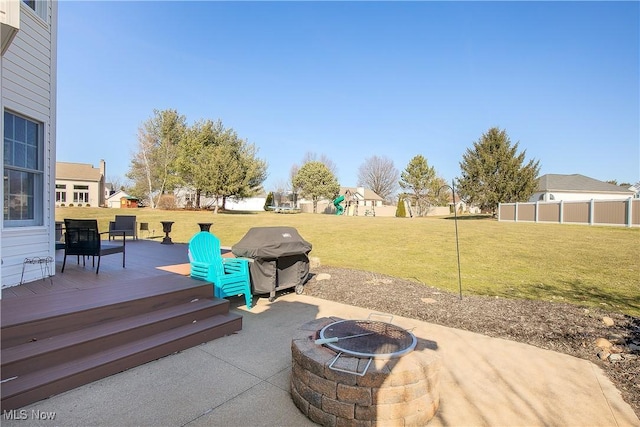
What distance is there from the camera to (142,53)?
11.8m

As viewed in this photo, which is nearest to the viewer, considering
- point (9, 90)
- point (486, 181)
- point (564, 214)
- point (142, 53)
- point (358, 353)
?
point (358, 353)

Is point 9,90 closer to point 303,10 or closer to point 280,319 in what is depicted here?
point 280,319

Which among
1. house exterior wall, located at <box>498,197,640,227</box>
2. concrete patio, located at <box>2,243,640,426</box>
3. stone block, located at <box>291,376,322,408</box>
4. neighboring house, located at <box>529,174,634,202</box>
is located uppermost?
neighboring house, located at <box>529,174,634,202</box>

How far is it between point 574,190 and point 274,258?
39.5 meters

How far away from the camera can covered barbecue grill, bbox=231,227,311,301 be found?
5555 millimetres

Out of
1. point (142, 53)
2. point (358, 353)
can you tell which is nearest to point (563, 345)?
point (358, 353)

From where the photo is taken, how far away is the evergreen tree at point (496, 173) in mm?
28500

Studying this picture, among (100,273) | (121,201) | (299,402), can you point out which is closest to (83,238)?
(100,273)

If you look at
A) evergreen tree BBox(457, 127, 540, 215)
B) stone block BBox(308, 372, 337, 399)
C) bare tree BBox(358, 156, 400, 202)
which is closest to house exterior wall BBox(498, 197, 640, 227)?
evergreen tree BBox(457, 127, 540, 215)

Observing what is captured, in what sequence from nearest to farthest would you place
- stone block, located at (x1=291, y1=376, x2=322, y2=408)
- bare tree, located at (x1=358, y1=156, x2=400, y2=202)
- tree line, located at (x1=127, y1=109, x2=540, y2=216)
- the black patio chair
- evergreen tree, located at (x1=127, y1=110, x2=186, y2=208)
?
stone block, located at (x1=291, y1=376, x2=322, y2=408)
the black patio chair
tree line, located at (x1=127, y1=109, x2=540, y2=216)
evergreen tree, located at (x1=127, y1=110, x2=186, y2=208)
bare tree, located at (x1=358, y1=156, x2=400, y2=202)

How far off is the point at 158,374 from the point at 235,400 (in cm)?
96

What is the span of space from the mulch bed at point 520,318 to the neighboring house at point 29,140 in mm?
4910

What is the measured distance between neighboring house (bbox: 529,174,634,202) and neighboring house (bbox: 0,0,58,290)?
38.5 m

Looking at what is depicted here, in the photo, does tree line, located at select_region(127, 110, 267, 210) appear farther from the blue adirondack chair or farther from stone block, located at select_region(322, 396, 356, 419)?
stone block, located at select_region(322, 396, 356, 419)
